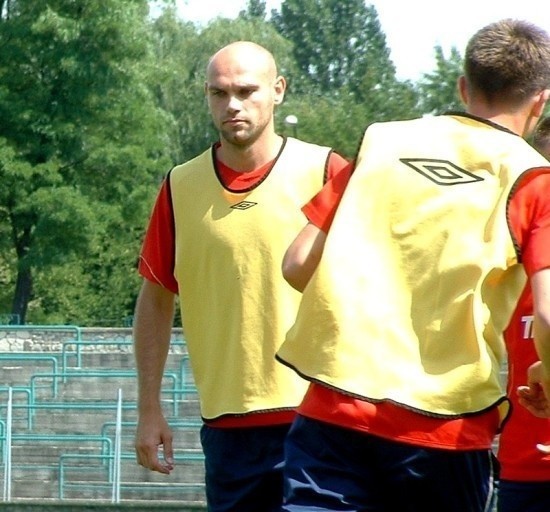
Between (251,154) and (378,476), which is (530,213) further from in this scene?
(251,154)

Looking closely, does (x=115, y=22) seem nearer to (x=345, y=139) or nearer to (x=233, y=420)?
(x=345, y=139)

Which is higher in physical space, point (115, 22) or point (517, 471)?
point (115, 22)

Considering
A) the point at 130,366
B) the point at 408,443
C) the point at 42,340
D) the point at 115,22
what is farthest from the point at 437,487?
the point at 115,22

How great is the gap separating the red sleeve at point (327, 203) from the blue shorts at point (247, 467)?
1.32 m

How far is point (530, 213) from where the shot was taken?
139 inches

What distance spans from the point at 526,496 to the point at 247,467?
0.85m

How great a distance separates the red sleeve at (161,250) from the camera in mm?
5098

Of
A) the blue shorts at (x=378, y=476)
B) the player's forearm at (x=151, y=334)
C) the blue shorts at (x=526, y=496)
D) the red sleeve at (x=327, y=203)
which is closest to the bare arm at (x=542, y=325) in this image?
the blue shorts at (x=378, y=476)

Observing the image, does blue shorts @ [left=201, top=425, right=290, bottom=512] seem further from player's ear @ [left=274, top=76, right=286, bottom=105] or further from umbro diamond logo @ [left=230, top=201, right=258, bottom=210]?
player's ear @ [left=274, top=76, right=286, bottom=105]

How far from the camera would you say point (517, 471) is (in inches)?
191

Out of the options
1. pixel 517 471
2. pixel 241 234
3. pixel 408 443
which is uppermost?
pixel 241 234

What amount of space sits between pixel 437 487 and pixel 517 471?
4.51ft

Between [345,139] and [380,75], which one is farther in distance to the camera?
[380,75]

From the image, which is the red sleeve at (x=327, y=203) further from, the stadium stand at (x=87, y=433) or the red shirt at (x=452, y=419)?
the stadium stand at (x=87, y=433)
